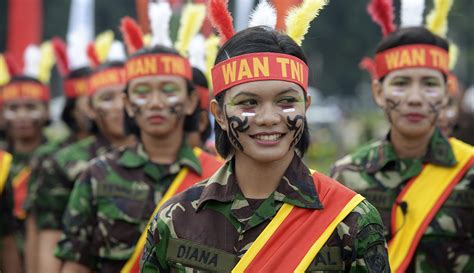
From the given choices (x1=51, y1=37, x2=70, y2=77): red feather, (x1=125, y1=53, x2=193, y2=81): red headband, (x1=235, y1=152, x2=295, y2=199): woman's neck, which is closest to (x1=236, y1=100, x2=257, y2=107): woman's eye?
(x1=235, y1=152, x2=295, y2=199): woman's neck

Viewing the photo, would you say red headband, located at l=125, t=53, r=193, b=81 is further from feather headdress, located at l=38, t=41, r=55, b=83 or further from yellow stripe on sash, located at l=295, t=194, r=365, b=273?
feather headdress, located at l=38, t=41, r=55, b=83

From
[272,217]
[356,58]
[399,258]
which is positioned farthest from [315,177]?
[356,58]

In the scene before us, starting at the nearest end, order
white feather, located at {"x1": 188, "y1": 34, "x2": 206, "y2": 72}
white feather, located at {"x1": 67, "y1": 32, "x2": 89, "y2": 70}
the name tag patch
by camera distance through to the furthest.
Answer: the name tag patch → white feather, located at {"x1": 188, "y1": 34, "x2": 206, "y2": 72} → white feather, located at {"x1": 67, "y1": 32, "x2": 89, "y2": 70}

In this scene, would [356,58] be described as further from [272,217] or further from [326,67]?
[272,217]

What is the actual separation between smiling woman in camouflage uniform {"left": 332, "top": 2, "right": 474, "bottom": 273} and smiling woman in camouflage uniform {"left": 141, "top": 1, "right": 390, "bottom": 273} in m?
1.55

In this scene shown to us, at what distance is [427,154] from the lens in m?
6.19

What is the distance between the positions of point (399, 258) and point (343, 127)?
92.2ft

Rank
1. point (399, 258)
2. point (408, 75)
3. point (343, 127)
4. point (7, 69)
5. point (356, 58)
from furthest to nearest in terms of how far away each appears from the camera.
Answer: point (356, 58) → point (343, 127) → point (7, 69) → point (408, 75) → point (399, 258)

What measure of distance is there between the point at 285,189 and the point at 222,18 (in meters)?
0.87

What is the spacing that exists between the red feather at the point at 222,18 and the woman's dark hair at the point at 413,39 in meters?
1.96

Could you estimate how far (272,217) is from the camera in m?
4.33

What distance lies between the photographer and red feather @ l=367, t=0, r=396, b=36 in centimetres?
669

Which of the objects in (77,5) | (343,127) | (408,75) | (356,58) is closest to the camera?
(408,75)

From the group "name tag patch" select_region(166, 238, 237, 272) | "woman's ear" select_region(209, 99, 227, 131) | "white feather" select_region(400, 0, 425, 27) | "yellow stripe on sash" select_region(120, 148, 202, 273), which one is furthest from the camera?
"white feather" select_region(400, 0, 425, 27)
